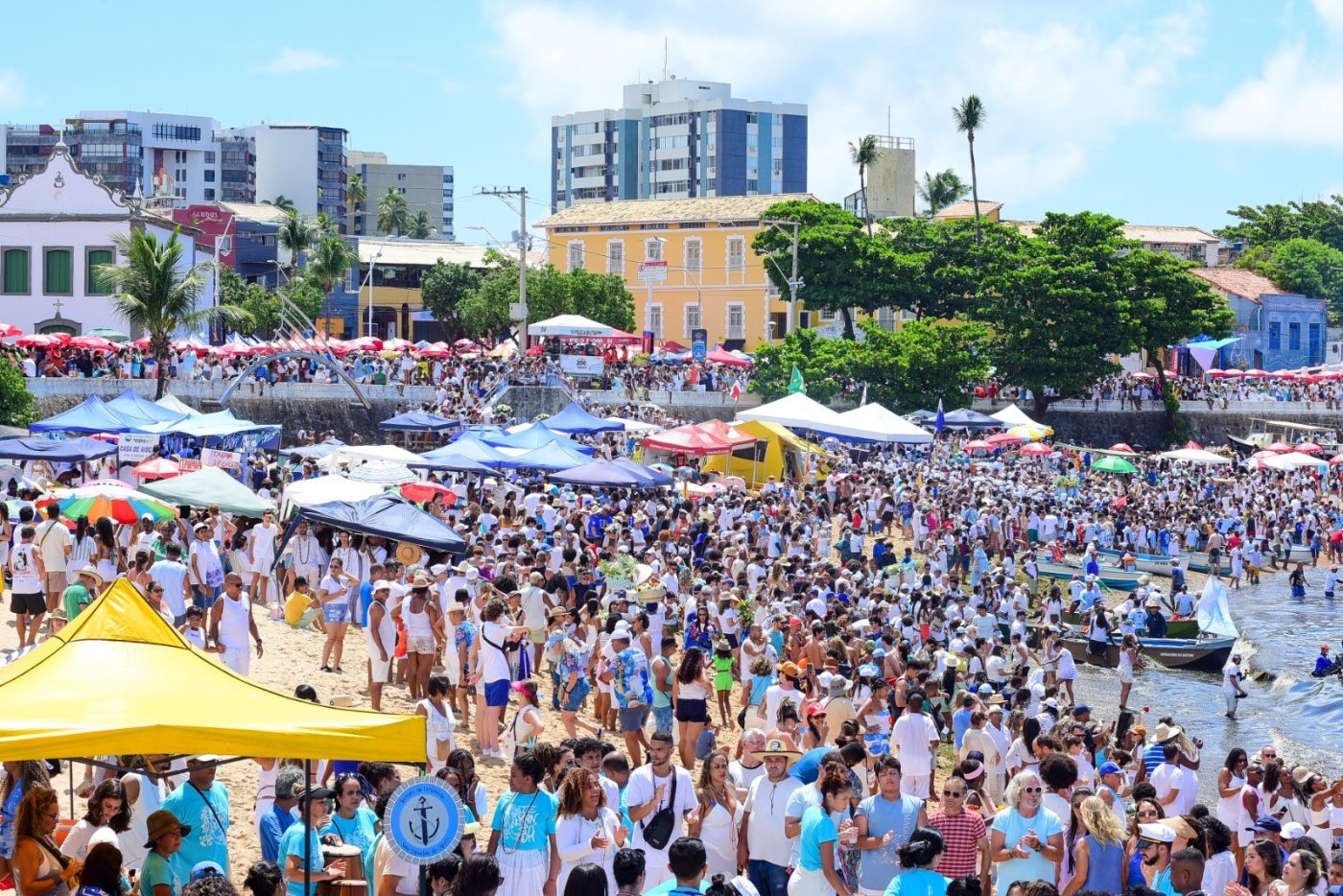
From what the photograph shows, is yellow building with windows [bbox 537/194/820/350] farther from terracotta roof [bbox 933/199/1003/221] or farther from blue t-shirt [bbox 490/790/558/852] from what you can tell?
blue t-shirt [bbox 490/790/558/852]

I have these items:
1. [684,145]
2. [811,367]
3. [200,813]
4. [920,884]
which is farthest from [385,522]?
[684,145]

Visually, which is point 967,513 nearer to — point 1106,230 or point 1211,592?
point 1211,592

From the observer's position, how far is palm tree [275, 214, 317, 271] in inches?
2980

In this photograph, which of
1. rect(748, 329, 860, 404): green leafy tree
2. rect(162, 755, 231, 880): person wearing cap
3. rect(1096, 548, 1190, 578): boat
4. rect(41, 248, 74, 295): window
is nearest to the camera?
rect(162, 755, 231, 880): person wearing cap

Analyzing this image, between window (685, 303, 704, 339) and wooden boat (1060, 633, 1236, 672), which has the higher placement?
window (685, 303, 704, 339)

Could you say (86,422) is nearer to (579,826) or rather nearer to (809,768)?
(809,768)

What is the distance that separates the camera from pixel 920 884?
22.4ft

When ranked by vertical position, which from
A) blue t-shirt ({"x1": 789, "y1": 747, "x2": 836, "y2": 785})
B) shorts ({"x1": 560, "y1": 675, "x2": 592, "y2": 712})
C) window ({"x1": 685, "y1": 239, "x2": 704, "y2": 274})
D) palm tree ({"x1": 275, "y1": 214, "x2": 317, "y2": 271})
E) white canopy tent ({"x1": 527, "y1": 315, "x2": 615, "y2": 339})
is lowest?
shorts ({"x1": 560, "y1": 675, "x2": 592, "y2": 712})

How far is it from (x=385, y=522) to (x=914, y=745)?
7.31 meters

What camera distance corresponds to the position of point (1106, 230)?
5172 centimetres

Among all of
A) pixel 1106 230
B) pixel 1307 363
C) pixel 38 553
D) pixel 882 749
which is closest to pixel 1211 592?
pixel 882 749

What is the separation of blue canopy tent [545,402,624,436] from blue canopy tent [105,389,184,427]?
22.6 ft

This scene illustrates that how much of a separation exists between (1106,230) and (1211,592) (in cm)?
2733

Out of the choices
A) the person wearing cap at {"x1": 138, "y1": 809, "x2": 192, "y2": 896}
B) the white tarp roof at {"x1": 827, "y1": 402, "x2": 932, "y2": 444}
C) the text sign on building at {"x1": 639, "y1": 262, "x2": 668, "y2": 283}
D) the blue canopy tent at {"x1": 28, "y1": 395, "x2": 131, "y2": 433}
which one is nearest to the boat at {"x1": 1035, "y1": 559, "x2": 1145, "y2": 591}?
the white tarp roof at {"x1": 827, "y1": 402, "x2": 932, "y2": 444}
